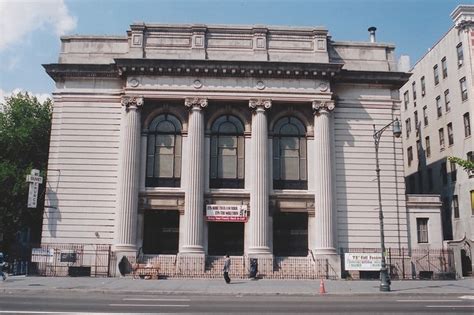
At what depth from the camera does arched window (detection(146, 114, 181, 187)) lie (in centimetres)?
3431

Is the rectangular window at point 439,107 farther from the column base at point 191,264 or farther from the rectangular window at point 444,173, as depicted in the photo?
the column base at point 191,264

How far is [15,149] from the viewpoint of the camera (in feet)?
138

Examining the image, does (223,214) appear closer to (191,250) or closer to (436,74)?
(191,250)

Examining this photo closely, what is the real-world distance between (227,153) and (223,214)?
4.50 meters

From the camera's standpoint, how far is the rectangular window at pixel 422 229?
113 feet

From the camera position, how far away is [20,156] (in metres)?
42.3

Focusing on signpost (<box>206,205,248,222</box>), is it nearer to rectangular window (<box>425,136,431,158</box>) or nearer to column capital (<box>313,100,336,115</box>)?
column capital (<box>313,100,336,115</box>)

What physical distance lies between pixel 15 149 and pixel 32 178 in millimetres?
10982

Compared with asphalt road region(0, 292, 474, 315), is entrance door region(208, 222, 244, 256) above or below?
above

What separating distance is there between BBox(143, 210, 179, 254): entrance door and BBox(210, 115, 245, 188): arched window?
381 cm

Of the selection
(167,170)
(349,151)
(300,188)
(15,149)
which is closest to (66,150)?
(167,170)

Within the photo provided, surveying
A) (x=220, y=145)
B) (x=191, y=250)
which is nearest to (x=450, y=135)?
(x=220, y=145)

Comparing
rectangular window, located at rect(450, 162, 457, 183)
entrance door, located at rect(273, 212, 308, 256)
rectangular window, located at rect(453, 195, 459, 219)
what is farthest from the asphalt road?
rectangular window, located at rect(450, 162, 457, 183)

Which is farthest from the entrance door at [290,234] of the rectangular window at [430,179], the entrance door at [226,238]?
the rectangular window at [430,179]
